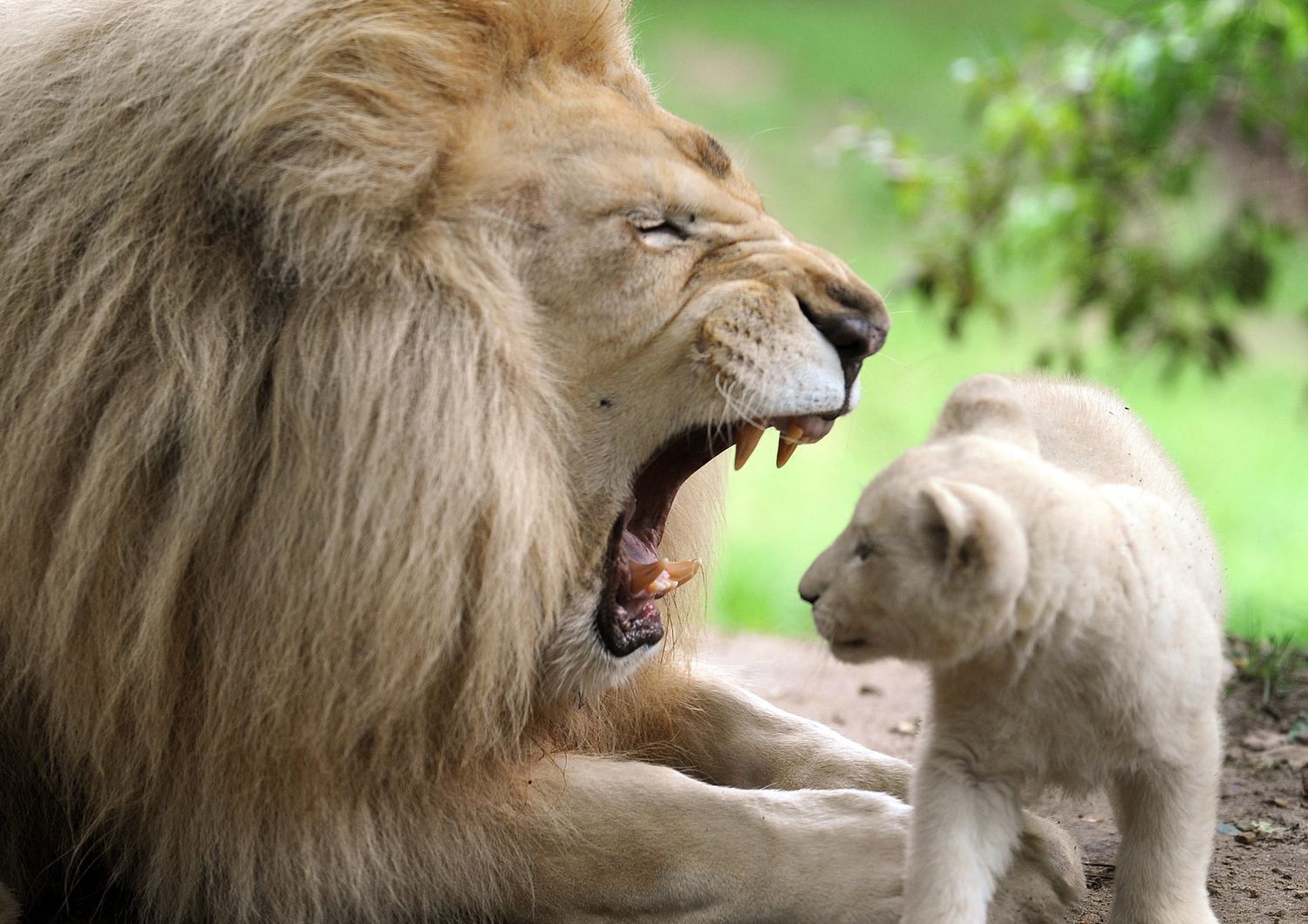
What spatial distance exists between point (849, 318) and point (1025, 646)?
0.58 meters

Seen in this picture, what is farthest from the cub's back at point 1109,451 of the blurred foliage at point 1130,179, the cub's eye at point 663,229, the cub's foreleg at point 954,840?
the blurred foliage at point 1130,179

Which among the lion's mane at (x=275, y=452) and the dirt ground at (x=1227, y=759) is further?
the dirt ground at (x=1227, y=759)

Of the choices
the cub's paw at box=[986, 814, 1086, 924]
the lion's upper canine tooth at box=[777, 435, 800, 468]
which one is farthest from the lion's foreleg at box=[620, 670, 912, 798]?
the lion's upper canine tooth at box=[777, 435, 800, 468]

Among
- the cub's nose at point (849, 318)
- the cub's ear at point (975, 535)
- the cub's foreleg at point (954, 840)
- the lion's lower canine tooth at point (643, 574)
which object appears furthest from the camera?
the lion's lower canine tooth at point (643, 574)

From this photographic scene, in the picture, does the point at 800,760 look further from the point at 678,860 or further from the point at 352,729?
the point at 352,729

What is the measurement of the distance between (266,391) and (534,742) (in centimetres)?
67

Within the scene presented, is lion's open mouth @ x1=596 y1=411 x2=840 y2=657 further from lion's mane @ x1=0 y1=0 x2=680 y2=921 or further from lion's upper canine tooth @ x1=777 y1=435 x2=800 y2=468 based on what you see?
lion's mane @ x1=0 y1=0 x2=680 y2=921

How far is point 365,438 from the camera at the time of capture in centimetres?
223

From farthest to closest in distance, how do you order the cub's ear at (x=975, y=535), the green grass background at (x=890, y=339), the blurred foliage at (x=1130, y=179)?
the green grass background at (x=890, y=339) → the blurred foliage at (x=1130, y=179) → the cub's ear at (x=975, y=535)

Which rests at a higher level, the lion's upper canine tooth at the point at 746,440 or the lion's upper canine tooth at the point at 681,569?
the lion's upper canine tooth at the point at 746,440

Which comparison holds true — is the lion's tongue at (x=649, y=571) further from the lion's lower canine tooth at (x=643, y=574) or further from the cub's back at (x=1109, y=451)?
the cub's back at (x=1109, y=451)

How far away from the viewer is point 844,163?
45.8 feet

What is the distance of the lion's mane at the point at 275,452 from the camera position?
2.24 meters

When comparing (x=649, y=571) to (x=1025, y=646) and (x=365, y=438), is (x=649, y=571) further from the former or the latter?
(x=1025, y=646)
